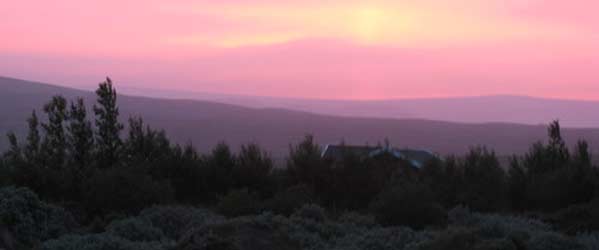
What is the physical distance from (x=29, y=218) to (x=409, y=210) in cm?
870

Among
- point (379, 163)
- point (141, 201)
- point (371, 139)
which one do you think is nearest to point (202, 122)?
point (371, 139)

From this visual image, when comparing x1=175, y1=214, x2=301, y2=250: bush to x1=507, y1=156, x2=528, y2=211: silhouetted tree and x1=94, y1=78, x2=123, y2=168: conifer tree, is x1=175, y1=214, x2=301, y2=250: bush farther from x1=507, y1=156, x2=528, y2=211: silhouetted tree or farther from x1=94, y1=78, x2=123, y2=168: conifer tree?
x1=94, y1=78, x2=123, y2=168: conifer tree

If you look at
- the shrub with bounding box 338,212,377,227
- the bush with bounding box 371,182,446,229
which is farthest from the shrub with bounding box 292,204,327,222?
the bush with bounding box 371,182,446,229

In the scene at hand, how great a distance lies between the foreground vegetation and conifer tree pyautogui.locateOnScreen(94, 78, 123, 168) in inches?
1.8

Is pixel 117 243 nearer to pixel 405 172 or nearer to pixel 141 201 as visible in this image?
pixel 141 201

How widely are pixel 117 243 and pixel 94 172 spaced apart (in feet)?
31.5

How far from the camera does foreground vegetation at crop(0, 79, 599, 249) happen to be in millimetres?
17859

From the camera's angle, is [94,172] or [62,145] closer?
[94,172]

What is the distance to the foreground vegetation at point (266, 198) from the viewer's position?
703 inches

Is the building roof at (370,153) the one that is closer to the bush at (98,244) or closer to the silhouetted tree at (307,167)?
the silhouetted tree at (307,167)

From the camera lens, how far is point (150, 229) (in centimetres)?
2031

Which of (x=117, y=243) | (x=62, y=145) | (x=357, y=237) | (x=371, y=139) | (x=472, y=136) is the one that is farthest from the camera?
(x=472, y=136)

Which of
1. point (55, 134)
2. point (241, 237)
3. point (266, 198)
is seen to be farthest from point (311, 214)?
point (55, 134)

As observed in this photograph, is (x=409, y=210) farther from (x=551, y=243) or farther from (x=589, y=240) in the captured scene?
(x=551, y=243)
